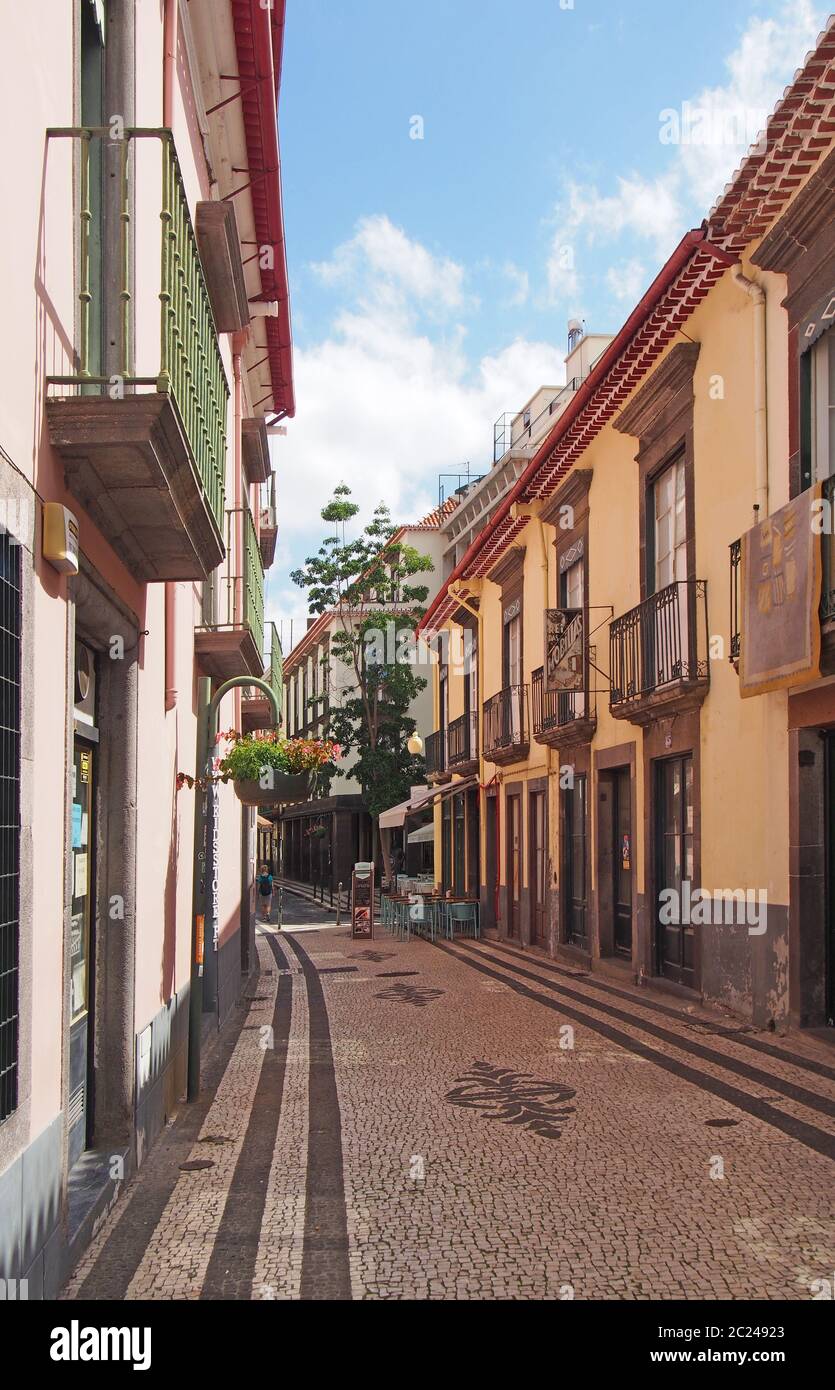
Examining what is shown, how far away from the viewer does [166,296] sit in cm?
473

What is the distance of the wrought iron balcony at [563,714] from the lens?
14242mm

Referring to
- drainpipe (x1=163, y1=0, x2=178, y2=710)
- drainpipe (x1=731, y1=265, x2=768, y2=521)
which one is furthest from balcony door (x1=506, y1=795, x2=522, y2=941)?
drainpipe (x1=163, y1=0, x2=178, y2=710)

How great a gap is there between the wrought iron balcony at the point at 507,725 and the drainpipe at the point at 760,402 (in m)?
8.88

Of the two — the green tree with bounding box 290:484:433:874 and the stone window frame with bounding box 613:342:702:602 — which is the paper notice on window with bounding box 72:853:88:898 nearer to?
the stone window frame with bounding box 613:342:702:602

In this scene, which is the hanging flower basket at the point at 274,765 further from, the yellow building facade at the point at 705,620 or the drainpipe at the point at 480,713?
the drainpipe at the point at 480,713

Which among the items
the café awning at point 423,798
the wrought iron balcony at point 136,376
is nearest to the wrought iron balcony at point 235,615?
the wrought iron balcony at point 136,376

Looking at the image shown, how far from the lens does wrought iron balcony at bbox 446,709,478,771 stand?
73.6 feet

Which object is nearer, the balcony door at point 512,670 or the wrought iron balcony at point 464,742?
the balcony door at point 512,670

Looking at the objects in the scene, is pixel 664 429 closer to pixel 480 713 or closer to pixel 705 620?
pixel 705 620

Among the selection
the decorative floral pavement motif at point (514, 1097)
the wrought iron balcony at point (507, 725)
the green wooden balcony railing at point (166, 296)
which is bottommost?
the decorative floral pavement motif at point (514, 1097)

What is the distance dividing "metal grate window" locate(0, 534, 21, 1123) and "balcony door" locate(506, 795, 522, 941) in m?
15.7

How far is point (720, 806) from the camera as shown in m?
10.2

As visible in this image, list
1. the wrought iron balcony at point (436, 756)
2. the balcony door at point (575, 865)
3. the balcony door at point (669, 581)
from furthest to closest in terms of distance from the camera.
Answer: the wrought iron balcony at point (436, 756) → the balcony door at point (575, 865) → the balcony door at point (669, 581)
